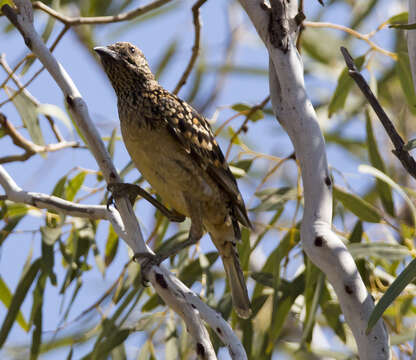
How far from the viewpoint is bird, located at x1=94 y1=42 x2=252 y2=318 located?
3.07 m

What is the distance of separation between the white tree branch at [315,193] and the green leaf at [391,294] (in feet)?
0.35

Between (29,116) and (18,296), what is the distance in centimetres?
81

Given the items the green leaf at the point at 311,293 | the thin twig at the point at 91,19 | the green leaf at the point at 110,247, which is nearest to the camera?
the green leaf at the point at 311,293

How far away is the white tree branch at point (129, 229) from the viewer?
2.08 meters

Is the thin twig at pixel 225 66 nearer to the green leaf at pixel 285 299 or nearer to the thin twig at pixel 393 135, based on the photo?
the green leaf at pixel 285 299

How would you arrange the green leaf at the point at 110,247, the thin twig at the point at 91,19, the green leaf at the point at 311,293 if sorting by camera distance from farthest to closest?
the green leaf at the point at 110,247, the thin twig at the point at 91,19, the green leaf at the point at 311,293

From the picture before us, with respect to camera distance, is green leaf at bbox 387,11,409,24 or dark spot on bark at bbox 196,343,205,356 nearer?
dark spot on bark at bbox 196,343,205,356

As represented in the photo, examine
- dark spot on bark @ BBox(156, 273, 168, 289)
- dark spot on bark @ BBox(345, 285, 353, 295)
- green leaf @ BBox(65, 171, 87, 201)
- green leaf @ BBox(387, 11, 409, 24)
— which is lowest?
dark spot on bark @ BBox(156, 273, 168, 289)

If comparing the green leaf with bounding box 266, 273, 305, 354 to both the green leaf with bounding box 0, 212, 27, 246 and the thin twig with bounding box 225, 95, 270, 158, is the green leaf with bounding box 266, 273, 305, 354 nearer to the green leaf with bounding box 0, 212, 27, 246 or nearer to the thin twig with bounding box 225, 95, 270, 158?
the thin twig with bounding box 225, 95, 270, 158

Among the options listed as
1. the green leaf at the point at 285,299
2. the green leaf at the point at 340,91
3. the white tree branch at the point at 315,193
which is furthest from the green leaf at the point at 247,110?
the white tree branch at the point at 315,193

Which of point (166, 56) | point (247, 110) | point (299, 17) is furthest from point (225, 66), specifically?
point (299, 17)

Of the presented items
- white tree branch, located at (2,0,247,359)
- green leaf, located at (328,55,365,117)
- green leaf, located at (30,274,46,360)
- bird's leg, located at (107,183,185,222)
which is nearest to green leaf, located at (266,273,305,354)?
bird's leg, located at (107,183,185,222)

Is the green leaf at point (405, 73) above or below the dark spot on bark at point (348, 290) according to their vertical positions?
above

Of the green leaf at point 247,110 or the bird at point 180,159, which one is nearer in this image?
the bird at point 180,159
